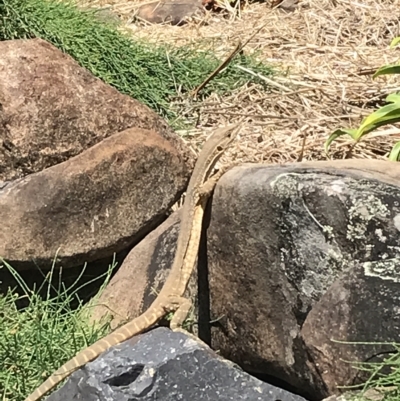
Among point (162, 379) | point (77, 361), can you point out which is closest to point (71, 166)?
point (77, 361)

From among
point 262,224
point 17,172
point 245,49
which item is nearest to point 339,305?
point 262,224

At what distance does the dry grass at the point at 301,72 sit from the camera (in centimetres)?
525

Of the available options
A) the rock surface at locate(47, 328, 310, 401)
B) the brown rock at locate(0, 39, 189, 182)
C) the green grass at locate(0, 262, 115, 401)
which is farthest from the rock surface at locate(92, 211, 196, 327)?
the rock surface at locate(47, 328, 310, 401)

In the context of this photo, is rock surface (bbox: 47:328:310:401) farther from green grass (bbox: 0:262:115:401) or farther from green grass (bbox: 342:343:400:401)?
green grass (bbox: 0:262:115:401)

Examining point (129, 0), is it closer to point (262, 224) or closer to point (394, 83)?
point (394, 83)

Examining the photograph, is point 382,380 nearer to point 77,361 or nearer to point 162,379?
point 162,379

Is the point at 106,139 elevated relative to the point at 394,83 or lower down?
elevated

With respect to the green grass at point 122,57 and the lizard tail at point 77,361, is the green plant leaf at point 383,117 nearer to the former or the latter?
the green grass at point 122,57

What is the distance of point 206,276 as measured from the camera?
340 cm

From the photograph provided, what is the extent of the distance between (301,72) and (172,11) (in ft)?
5.89

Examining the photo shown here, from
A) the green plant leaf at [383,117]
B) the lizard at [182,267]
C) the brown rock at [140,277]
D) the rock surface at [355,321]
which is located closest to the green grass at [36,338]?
the brown rock at [140,277]

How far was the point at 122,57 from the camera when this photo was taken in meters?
6.20

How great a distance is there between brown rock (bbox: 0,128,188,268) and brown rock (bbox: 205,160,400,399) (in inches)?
31.3

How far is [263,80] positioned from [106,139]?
2.31 m
